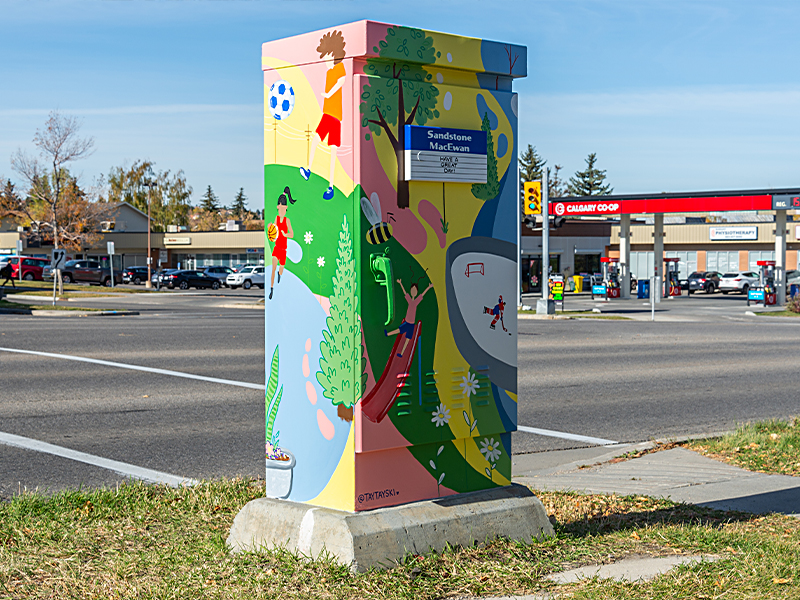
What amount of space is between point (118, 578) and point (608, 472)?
4785 millimetres

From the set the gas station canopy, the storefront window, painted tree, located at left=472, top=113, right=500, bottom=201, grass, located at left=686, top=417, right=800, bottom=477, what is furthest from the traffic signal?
the storefront window

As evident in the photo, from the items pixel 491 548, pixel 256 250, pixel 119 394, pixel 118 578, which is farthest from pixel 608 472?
pixel 256 250

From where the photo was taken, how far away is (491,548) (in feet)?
15.7

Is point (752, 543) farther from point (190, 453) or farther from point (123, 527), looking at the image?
point (190, 453)

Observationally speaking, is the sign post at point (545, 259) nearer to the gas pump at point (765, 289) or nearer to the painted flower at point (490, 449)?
the gas pump at point (765, 289)

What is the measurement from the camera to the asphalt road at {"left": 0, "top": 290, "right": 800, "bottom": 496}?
8.58m

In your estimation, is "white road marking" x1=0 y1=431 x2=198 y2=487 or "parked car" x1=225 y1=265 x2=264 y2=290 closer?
"white road marking" x1=0 y1=431 x2=198 y2=487

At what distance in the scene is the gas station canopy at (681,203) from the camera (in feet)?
153

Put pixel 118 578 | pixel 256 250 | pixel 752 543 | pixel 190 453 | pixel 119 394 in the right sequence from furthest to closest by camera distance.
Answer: pixel 256 250, pixel 119 394, pixel 190 453, pixel 752 543, pixel 118 578

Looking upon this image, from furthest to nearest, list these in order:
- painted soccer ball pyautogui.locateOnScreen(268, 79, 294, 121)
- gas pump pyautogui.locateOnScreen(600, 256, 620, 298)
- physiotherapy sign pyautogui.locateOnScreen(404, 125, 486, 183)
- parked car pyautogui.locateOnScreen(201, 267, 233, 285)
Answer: parked car pyautogui.locateOnScreen(201, 267, 233, 285) → gas pump pyautogui.locateOnScreen(600, 256, 620, 298) → painted soccer ball pyautogui.locateOnScreen(268, 79, 294, 121) → physiotherapy sign pyautogui.locateOnScreen(404, 125, 486, 183)

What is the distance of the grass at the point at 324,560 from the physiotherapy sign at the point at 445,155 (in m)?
1.97

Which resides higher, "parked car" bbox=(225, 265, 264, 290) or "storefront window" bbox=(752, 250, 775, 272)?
"storefront window" bbox=(752, 250, 775, 272)

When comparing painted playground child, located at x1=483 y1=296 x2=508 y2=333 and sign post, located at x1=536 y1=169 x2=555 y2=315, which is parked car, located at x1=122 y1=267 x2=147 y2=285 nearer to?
sign post, located at x1=536 y1=169 x2=555 y2=315

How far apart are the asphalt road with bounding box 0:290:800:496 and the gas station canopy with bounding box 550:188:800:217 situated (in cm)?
2510
